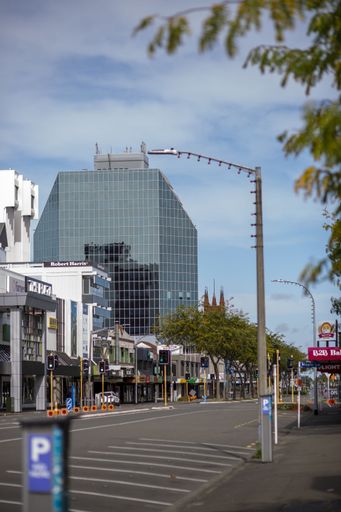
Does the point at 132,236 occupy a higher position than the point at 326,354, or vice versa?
the point at 132,236

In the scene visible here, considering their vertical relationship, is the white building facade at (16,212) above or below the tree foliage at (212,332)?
above

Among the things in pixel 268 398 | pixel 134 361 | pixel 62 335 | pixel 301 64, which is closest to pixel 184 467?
pixel 268 398

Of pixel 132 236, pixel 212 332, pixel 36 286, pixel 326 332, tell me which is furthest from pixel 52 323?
pixel 132 236

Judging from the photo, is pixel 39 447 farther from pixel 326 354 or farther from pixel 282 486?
pixel 326 354

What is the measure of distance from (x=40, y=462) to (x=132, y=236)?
188604 mm

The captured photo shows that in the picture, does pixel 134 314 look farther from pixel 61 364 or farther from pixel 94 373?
pixel 61 364

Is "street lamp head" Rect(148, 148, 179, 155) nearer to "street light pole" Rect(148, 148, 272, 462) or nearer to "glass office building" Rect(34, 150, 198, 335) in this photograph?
"street light pole" Rect(148, 148, 272, 462)

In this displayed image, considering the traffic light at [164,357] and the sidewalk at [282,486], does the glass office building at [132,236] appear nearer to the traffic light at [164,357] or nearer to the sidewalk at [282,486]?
the traffic light at [164,357]

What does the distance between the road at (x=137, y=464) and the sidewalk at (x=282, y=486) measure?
0.54 metres

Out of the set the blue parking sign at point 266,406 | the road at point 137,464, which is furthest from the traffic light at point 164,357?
the blue parking sign at point 266,406

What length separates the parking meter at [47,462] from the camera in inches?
292

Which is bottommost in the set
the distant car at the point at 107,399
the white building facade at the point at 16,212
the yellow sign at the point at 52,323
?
the distant car at the point at 107,399

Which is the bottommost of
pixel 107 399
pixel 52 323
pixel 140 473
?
pixel 107 399

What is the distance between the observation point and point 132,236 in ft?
643
